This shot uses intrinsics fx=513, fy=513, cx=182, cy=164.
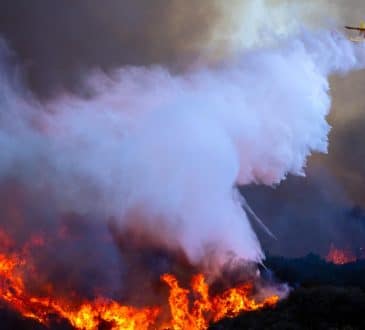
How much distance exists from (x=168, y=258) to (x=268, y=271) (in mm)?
8782

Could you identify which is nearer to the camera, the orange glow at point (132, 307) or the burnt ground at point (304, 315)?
the burnt ground at point (304, 315)

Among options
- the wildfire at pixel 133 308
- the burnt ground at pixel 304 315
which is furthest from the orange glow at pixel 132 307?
the burnt ground at pixel 304 315

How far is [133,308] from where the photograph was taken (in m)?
41.0

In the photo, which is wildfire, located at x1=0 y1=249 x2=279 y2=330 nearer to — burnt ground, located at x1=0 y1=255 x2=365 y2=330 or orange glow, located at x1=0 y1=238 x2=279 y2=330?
orange glow, located at x1=0 y1=238 x2=279 y2=330

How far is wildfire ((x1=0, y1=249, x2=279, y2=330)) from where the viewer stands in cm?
4016

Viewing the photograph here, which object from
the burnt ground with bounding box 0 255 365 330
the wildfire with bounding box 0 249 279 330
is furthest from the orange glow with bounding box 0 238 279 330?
the burnt ground with bounding box 0 255 365 330

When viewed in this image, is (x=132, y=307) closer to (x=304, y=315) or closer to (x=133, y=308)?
(x=133, y=308)

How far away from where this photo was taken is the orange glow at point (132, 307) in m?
40.2

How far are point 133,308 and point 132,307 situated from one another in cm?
12

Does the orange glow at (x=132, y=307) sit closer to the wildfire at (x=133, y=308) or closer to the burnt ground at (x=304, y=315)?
the wildfire at (x=133, y=308)

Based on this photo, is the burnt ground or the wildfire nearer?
the burnt ground

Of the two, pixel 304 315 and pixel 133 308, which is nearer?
pixel 304 315

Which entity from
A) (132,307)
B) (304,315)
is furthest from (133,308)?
(304,315)

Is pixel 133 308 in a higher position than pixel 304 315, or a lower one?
higher
